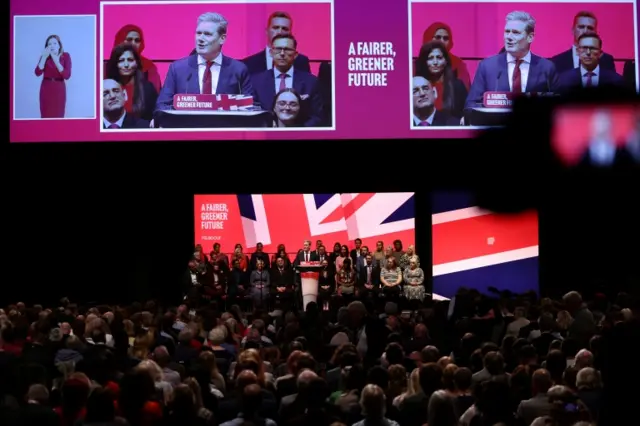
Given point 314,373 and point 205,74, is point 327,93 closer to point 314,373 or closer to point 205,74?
point 205,74

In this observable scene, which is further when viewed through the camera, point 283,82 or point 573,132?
point 283,82

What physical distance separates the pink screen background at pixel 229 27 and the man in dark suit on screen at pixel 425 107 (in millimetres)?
1378

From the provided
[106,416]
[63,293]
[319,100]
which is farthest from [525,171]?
[63,293]

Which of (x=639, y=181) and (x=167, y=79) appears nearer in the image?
(x=639, y=181)

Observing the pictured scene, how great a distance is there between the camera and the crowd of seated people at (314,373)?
3.79 metres

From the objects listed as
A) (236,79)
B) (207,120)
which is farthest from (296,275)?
(236,79)

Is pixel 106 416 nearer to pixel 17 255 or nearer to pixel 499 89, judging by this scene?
pixel 499 89

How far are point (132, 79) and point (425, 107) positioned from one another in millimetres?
4290

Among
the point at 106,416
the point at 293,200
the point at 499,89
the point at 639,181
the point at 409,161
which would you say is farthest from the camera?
the point at 293,200

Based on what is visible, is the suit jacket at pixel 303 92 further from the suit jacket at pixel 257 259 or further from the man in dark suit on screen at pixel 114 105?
the suit jacket at pixel 257 259

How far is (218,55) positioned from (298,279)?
375 cm

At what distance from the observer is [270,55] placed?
13.0m

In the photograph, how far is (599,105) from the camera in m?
1.10

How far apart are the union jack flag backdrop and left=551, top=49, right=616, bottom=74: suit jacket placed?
320 cm
